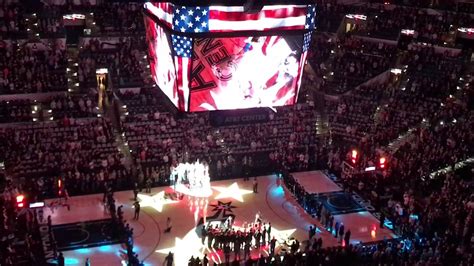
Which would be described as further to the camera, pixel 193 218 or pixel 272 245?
pixel 193 218

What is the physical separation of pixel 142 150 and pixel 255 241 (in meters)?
10.3

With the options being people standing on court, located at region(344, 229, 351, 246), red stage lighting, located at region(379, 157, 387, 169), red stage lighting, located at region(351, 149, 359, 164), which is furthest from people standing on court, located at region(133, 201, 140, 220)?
red stage lighting, located at region(379, 157, 387, 169)

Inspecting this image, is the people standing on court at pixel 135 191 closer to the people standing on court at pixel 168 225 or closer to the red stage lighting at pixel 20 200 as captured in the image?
the people standing on court at pixel 168 225

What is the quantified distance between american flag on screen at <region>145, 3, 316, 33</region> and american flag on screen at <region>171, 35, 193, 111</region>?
49 cm

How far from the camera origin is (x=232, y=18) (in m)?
17.8

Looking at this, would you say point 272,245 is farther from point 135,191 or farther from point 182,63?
point 182,63

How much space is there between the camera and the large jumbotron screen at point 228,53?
17719 mm

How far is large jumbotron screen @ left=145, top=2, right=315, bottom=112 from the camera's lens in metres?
17.7

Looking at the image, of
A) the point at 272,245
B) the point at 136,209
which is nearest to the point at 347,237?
the point at 272,245

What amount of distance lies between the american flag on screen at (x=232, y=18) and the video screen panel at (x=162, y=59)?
2.28 feet

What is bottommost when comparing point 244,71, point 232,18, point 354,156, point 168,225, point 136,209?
point 168,225

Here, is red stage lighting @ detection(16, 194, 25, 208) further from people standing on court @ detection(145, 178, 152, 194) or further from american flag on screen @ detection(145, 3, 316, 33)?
american flag on screen @ detection(145, 3, 316, 33)

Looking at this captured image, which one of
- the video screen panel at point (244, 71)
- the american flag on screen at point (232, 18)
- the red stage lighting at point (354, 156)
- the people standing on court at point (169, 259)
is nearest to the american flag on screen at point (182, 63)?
the video screen panel at point (244, 71)

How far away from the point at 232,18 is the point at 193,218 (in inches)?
548
